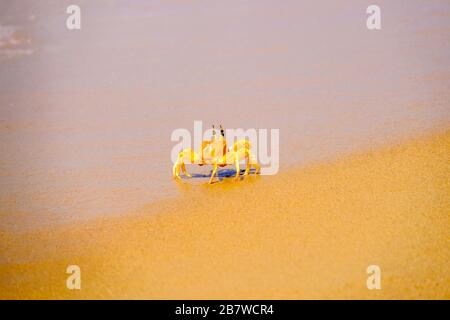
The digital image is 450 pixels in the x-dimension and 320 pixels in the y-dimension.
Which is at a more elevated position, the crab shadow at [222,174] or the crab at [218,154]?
the crab at [218,154]

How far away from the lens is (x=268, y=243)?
386cm

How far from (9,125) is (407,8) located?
540 cm

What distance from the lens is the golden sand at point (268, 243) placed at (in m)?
3.43

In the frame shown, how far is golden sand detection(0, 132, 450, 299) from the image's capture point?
3.43m

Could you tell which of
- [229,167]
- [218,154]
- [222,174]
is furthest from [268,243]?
[229,167]

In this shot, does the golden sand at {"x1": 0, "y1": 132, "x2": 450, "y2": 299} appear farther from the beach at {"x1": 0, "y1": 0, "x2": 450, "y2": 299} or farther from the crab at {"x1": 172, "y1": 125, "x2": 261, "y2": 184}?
the crab at {"x1": 172, "y1": 125, "x2": 261, "y2": 184}

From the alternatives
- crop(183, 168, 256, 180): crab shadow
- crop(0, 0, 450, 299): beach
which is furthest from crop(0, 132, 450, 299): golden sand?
crop(183, 168, 256, 180): crab shadow

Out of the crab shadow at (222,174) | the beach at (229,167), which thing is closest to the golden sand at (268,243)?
the beach at (229,167)

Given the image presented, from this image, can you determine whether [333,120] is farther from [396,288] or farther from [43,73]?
[43,73]

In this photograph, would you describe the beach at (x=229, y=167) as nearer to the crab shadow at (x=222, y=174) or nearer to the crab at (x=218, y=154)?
the crab shadow at (x=222, y=174)

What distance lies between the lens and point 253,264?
143 inches

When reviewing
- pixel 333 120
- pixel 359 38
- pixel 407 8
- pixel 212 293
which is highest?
pixel 407 8

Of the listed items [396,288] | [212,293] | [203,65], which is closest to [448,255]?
[396,288]

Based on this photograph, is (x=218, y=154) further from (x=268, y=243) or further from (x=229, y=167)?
(x=268, y=243)
